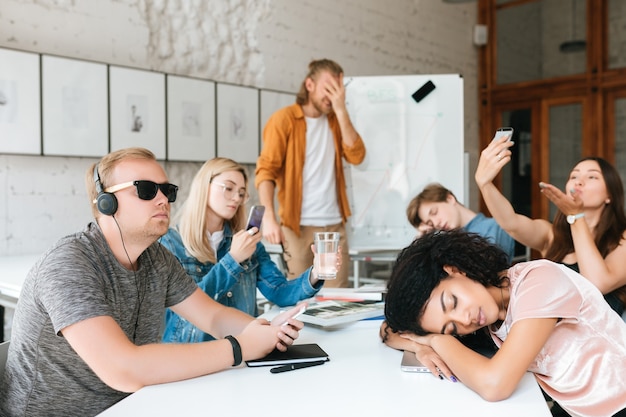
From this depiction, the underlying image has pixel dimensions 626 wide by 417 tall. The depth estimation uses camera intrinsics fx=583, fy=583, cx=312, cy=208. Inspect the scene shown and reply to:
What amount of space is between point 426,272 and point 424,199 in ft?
4.45

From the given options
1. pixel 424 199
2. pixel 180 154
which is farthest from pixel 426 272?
pixel 180 154

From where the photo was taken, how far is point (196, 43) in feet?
13.8

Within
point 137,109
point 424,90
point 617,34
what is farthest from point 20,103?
point 617,34

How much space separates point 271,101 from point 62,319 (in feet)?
12.0

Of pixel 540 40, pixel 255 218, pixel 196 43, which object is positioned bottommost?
pixel 255 218

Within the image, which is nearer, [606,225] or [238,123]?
[606,225]

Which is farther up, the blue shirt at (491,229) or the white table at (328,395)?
the blue shirt at (491,229)

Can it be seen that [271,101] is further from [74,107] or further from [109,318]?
[109,318]

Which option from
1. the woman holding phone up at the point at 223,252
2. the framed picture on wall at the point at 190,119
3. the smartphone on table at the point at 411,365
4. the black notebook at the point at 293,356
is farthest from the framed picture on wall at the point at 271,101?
the smartphone on table at the point at 411,365

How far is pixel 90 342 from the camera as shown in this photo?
3.69ft

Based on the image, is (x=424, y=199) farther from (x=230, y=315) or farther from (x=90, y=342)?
(x=90, y=342)

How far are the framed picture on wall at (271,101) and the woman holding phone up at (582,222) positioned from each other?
8.34 feet

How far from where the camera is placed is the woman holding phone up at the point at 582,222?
2.08 metres

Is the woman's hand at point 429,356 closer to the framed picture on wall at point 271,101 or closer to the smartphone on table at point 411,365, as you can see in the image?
the smartphone on table at point 411,365
